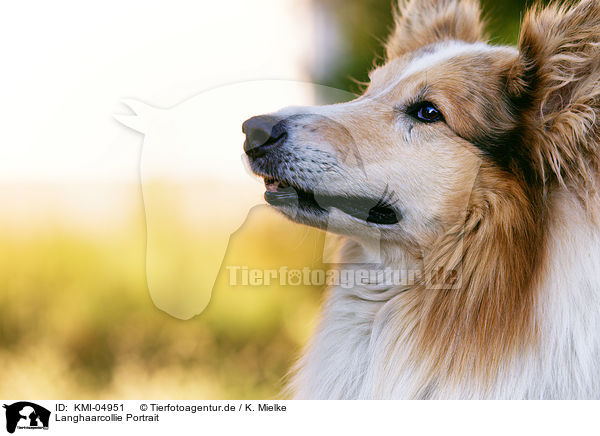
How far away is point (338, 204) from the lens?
1.71 metres

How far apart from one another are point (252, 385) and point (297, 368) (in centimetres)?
125

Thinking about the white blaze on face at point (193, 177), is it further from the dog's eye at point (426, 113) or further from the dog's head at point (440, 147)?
the dog's eye at point (426, 113)

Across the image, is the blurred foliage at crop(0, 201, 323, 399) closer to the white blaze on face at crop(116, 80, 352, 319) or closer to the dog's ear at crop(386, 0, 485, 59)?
the white blaze on face at crop(116, 80, 352, 319)

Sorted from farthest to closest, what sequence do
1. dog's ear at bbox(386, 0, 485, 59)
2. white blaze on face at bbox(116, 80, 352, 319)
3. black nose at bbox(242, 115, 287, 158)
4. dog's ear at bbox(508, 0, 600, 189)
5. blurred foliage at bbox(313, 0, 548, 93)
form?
blurred foliage at bbox(313, 0, 548, 93) < dog's ear at bbox(386, 0, 485, 59) < white blaze on face at bbox(116, 80, 352, 319) < black nose at bbox(242, 115, 287, 158) < dog's ear at bbox(508, 0, 600, 189)

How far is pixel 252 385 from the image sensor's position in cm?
324

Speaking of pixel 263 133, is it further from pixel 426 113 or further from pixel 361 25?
pixel 361 25

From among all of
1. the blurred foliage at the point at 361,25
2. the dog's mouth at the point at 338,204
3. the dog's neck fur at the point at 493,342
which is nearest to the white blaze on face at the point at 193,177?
the dog's mouth at the point at 338,204

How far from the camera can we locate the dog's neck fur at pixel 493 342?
1.55 metres

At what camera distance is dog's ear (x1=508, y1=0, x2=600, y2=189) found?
60.9 inches
